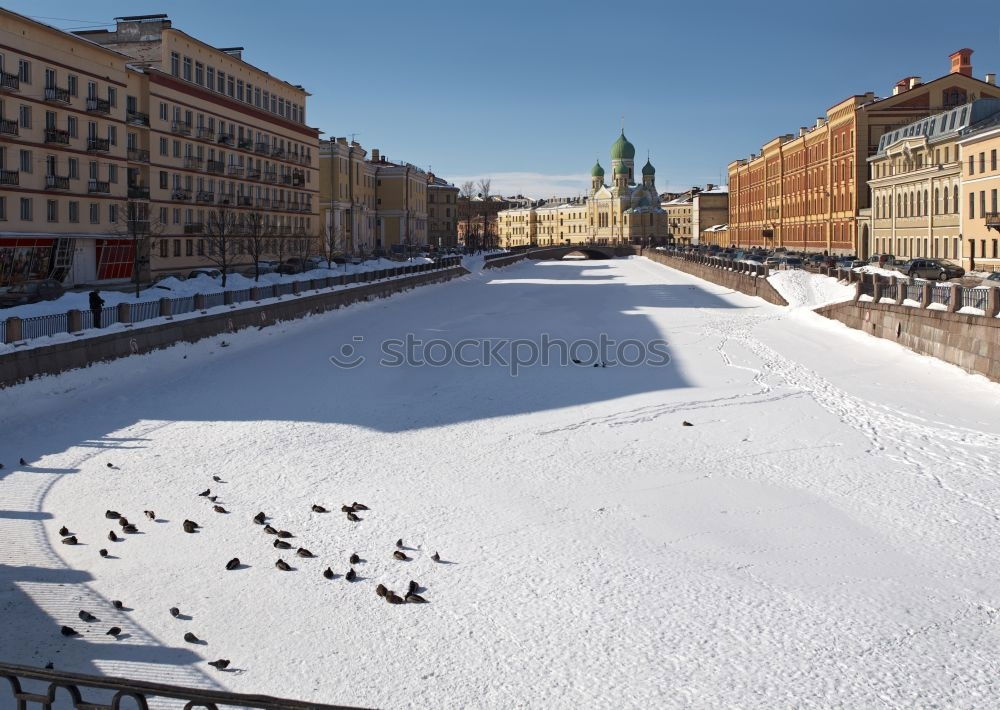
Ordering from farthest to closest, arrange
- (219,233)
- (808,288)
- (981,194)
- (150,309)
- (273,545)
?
(219,233), (981,194), (808,288), (150,309), (273,545)

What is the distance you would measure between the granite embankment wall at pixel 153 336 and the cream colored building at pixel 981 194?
1325 inches

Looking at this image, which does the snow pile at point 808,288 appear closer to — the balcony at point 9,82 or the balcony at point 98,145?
the balcony at point 98,145

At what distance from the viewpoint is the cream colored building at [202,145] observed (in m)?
58.9

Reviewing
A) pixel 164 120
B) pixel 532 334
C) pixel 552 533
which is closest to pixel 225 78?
pixel 164 120

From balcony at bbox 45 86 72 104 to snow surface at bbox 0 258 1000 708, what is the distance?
76.4 ft

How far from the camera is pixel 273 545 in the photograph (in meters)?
14.1

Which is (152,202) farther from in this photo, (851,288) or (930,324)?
(930,324)

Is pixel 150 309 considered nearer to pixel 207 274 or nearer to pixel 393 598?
pixel 207 274

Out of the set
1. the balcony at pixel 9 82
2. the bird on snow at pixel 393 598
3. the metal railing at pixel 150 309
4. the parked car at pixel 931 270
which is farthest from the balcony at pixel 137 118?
the bird on snow at pixel 393 598

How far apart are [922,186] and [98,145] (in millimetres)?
49020

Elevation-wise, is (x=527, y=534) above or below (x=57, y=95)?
below

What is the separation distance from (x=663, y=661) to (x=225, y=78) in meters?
65.2

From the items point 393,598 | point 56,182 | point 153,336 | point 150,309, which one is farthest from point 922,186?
point 393,598

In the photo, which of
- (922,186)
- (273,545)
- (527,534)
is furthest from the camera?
(922,186)
